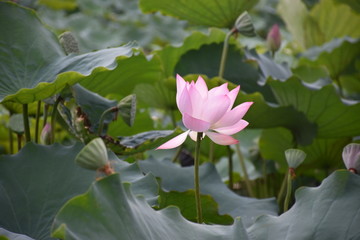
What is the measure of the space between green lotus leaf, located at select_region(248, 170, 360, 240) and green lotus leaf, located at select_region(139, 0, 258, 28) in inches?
32.1

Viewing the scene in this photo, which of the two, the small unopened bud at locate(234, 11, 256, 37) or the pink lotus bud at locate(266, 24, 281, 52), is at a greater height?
the small unopened bud at locate(234, 11, 256, 37)

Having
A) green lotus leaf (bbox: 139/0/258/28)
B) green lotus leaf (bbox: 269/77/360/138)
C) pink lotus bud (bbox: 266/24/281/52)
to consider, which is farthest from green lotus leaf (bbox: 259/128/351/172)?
green lotus leaf (bbox: 139/0/258/28)

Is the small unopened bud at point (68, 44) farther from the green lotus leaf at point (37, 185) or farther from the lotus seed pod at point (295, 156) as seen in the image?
the lotus seed pod at point (295, 156)

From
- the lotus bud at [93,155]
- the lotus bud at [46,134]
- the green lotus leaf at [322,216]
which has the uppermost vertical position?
the lotus bud at [93,155]

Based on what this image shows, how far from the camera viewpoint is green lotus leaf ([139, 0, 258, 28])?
5.43ft

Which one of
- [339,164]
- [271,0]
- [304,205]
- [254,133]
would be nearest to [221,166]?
[254,133]

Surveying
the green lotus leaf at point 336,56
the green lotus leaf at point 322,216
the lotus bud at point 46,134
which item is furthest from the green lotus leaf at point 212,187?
the green lotus leaf at point 336,56

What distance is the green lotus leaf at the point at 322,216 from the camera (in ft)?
2.88

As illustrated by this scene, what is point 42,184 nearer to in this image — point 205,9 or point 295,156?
point 295,156

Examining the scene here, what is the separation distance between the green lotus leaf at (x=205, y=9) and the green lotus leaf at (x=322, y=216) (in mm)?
815

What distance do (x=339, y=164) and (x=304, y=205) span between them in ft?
2.78

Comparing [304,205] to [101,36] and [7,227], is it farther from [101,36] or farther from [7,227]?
[101,36]

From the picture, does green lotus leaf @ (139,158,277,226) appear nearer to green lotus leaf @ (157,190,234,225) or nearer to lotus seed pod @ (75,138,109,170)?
green lotus leaf @ (157,190,234,225)

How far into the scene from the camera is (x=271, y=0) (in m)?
5.30
